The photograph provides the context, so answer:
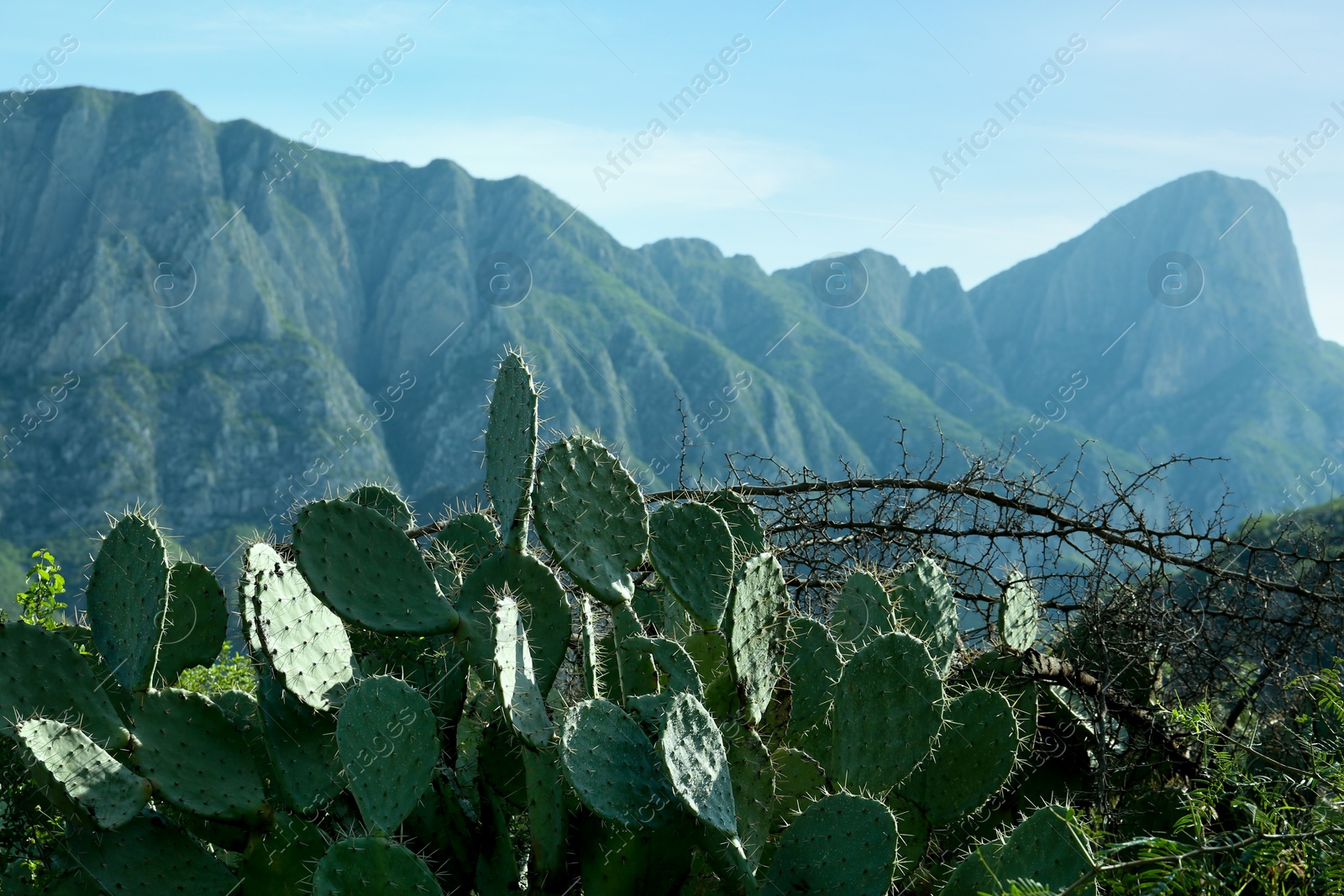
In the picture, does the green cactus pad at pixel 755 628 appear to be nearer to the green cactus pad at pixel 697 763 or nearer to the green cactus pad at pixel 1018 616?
the green cactus pad at pixel 697 763

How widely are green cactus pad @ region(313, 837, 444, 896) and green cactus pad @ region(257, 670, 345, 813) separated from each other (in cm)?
32

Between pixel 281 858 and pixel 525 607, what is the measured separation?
0.74 m

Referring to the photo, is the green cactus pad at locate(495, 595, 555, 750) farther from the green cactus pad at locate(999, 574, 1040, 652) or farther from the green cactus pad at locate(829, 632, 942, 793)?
the green cactus pad at locate(999, 574, 1040, 652)

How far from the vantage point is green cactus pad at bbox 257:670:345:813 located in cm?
209

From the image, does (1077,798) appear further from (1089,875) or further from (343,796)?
(343,796)

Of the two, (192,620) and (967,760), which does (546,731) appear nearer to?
(967,760)

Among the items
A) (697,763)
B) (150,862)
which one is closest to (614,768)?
(697,763)

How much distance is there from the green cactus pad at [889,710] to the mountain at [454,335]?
5073 cm

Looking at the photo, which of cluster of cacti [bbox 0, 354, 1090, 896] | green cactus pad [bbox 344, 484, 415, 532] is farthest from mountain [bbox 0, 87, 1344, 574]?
cluster of cacti [bbox 0, 354, 1090, 896]

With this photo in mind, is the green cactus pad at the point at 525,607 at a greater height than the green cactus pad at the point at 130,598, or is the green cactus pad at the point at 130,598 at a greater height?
the green cactus pad at the point at 525,607

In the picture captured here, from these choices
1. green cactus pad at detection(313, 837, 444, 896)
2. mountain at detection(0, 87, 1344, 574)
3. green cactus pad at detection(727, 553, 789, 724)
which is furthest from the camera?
mountain at detection(0, 87, 1344, 574)

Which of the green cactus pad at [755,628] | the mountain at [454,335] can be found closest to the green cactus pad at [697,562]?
the green cactus pad at [755,628]

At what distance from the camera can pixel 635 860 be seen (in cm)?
189

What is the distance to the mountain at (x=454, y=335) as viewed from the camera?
65.9 m
